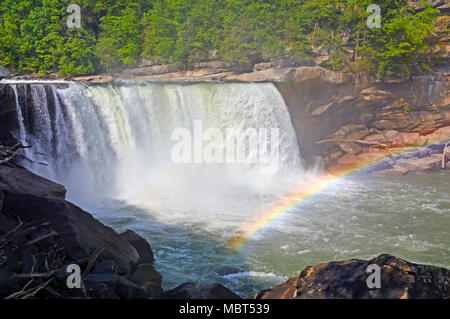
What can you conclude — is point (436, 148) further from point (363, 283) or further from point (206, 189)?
point (363, 283)

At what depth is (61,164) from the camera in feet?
54.1

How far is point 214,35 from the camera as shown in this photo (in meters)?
29.6

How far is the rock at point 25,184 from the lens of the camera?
9492mm

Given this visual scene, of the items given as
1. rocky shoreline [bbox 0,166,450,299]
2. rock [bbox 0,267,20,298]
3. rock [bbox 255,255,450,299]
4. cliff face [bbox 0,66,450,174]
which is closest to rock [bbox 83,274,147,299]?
rocky shoreline [bbox 0,166,450,299]

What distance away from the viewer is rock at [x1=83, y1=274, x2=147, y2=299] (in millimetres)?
6352

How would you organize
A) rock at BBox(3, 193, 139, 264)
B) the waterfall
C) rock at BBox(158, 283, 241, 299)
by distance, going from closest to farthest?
1. rock at BBox(158, 283, 241, 299)
2. rock at BBox(3, 193, 139, 264)
3. the waterfall

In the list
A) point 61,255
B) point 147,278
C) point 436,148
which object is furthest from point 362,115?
point 61,255

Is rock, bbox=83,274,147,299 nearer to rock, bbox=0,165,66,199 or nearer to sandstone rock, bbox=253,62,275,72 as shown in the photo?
rock, bbox=0,165,66,199

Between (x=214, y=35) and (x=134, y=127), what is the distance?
44.1 feet

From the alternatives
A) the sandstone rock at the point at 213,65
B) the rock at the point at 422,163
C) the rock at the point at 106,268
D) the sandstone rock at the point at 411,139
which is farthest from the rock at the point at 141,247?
the sandstone rock at the point at 213,65

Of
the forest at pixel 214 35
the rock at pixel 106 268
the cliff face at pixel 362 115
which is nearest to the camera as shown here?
the rock at pixel 106 268

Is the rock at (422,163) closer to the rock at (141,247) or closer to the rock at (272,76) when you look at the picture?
the rock at (272,76)

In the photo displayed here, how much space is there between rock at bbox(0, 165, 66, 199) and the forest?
57.9 feet

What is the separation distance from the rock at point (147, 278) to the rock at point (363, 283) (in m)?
2.69
